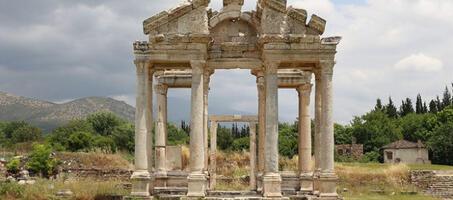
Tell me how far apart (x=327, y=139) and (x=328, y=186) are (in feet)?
6.06

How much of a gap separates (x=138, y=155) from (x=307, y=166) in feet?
27.0

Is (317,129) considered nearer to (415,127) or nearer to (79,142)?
(79,142)

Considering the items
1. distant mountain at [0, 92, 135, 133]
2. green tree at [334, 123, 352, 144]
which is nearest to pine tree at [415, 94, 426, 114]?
green tree at [334, 123, 352, 144]

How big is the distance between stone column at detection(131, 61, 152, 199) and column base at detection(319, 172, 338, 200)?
6772 mm

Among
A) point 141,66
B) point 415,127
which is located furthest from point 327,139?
point 415,127

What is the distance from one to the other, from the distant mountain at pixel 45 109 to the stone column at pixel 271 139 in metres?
125

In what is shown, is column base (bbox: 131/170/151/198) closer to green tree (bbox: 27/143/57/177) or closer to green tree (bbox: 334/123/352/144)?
green tree (bbox: 27/143/57/177)

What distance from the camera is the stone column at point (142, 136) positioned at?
726 inches

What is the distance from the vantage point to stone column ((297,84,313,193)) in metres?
22.2

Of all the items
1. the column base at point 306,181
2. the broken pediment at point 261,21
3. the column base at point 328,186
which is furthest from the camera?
the column base at point 306,181

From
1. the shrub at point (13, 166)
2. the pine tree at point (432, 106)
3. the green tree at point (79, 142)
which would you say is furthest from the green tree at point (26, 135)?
the pine tree at point (432, 106)

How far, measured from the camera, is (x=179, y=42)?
18.9 metres

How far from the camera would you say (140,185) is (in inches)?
726

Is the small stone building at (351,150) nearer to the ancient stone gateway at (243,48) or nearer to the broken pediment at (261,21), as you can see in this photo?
the ancient stone gateway at (243,48)
